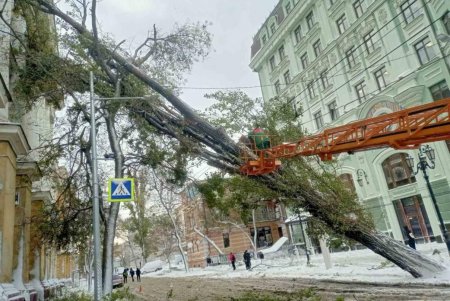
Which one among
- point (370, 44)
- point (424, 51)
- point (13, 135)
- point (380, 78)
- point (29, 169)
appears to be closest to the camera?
point (13, 135)

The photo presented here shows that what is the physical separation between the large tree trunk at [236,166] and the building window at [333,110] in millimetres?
→ 16284

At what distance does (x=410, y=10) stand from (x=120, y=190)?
880 inches

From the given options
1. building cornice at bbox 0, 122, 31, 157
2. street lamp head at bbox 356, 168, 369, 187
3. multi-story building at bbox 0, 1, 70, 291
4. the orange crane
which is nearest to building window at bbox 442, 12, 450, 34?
street lamp head at bbox 356, 168, 369, 187

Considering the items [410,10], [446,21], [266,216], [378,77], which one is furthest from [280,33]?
[266,216]

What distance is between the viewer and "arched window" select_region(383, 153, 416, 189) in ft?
80.4

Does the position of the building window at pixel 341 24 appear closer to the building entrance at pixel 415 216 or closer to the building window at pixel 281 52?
the building window at pixel 281 52

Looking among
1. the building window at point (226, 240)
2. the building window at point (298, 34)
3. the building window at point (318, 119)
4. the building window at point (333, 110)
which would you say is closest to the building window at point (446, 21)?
the building window at point (333, 110)

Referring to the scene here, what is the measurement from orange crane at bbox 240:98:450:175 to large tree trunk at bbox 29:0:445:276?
2.24 meters

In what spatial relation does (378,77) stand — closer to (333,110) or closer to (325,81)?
(333,110)

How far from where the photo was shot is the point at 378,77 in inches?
1014

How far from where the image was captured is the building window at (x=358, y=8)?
27016 mm

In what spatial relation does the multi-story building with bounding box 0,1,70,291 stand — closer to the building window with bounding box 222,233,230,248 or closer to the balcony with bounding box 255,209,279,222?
the building window with bounding box 222,233,230,248

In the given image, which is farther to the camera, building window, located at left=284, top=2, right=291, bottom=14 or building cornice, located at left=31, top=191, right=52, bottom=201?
building window, located at left=284, top=2, right=291, bottom=14

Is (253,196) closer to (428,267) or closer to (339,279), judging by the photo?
(339,279)
